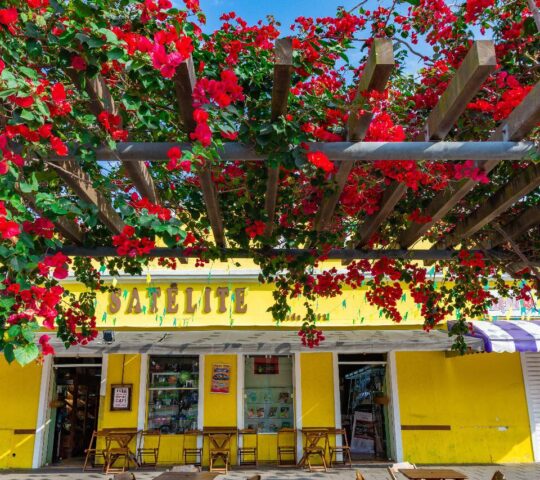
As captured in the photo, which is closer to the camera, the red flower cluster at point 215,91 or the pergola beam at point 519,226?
the red flower cluster at point 215,91

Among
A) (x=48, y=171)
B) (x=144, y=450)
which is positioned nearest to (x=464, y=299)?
(x=48, y=171)

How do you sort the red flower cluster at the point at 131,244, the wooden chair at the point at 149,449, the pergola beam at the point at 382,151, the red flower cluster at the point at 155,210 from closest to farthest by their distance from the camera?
the pergola beam at the point at 382,151 → the red flower cluster at the point at 155,210 → the red flower cluster at the point at 131,244 → the wooden chair at the point at 149,449

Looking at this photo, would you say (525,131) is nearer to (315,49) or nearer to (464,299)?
(315,49)

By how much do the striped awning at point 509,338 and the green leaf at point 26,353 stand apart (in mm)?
7665

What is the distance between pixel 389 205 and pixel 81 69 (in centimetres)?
279

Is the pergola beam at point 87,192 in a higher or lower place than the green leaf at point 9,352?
higher

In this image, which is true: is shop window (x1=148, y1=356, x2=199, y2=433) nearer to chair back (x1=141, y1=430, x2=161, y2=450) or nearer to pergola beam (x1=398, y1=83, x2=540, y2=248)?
chair back (x1=141, y1=430, x2=161, y2=450)

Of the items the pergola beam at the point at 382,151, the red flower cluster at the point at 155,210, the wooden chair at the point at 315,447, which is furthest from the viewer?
the wooden chair at the point at 315,447

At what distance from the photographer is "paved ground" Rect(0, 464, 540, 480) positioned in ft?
27.8

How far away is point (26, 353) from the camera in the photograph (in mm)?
2316

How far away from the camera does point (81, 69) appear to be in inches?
109

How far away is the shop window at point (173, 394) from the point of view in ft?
32.5

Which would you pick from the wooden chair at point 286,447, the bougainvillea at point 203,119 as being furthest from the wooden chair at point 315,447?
the bougainvillea at point 203,119

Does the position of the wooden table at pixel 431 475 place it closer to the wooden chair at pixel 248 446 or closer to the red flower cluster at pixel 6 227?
the wooden chair at pixel 248 446
